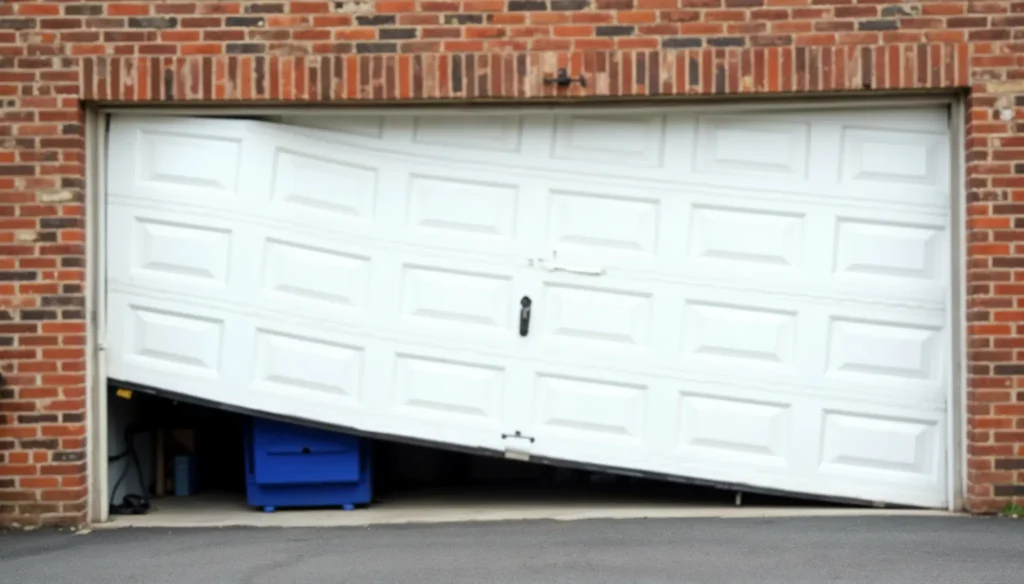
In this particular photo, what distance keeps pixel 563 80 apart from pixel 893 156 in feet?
6.14

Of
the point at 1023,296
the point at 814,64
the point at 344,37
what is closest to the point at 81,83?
the point at 344,37

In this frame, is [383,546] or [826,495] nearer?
[383,546]

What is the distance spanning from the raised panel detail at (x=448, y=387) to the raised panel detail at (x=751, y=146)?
5.46 feet

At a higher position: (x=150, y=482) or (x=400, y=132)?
(x=400, y=132)

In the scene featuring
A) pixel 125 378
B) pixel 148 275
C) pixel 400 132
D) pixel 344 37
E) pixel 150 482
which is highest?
pixel 344 37

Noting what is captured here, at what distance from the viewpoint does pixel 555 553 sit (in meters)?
6.52

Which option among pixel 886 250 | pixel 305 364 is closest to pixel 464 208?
pixel 305 364

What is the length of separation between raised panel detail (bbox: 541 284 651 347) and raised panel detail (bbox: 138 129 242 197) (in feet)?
6.23

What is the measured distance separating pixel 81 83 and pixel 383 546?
2970 mm

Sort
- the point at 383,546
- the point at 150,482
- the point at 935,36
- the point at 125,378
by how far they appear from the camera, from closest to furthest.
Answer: the point at 383,546 → the point at 935,36 → the point at 125,378 → the point at 150,482

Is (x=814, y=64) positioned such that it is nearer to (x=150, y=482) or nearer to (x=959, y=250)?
(x=959, y=250)

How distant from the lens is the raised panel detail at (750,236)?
299 inches

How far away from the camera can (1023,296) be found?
730 cm

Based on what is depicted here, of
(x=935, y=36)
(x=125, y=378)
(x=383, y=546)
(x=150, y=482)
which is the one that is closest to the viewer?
(x=383, y=546)
